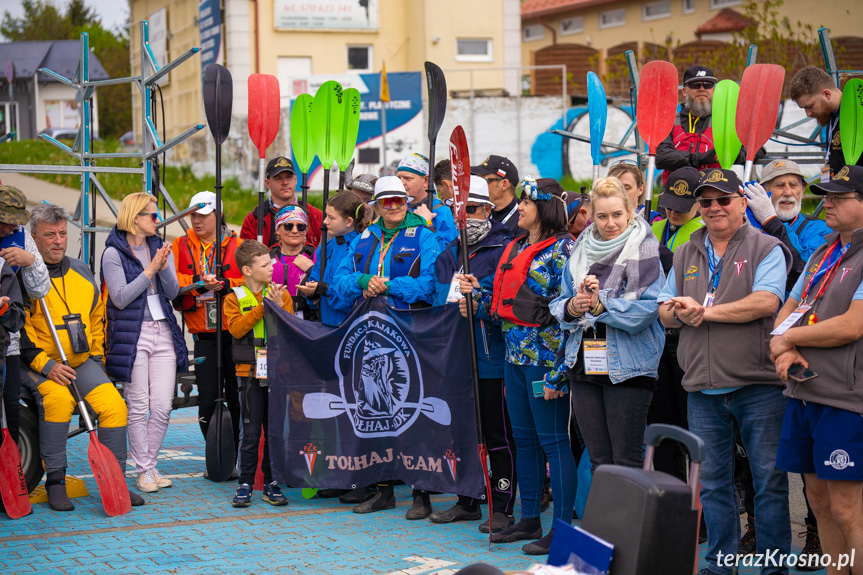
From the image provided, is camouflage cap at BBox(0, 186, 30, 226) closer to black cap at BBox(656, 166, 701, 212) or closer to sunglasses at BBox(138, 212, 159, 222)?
sunglasses at BBox(138, 212, 159, 222)

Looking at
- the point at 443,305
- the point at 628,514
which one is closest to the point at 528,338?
the point at 443,305

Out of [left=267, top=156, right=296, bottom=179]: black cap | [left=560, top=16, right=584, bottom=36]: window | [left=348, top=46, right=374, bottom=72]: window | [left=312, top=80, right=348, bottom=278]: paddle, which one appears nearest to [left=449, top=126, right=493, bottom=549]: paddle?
[left=312, top=80, right=348, bottom=278]: paddle

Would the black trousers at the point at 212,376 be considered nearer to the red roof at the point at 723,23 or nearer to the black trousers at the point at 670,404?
the black trousers at the point at 670,404

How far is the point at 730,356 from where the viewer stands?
449cm

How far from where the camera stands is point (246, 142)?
27.0 m

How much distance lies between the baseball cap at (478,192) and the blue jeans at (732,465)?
182cm

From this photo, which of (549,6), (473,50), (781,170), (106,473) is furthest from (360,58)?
(781,170)

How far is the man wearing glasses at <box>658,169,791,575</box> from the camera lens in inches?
176

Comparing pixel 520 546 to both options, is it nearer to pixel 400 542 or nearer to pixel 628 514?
pixel 400 542

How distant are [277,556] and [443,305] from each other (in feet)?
5.94

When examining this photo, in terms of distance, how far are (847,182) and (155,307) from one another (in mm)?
4606

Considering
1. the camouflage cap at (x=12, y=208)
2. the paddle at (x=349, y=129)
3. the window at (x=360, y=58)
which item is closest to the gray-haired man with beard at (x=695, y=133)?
the paddle at (x=349, y=129)

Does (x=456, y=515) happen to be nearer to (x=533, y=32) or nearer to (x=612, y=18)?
(x=612, y=18)

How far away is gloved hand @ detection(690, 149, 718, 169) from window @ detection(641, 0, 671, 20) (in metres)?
→ 37.2
